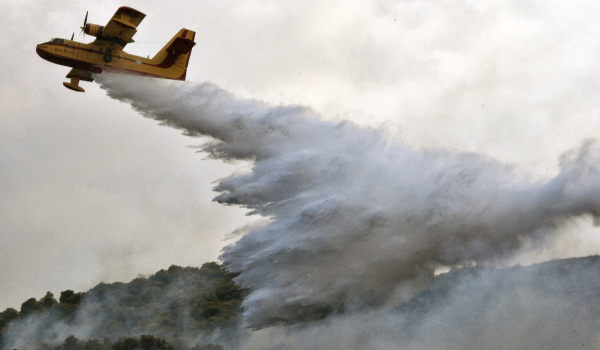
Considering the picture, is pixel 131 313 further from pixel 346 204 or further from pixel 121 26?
pixel 346 204

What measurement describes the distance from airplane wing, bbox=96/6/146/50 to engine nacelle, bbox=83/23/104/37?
0.54 feet

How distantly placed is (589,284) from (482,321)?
2730 centimetres

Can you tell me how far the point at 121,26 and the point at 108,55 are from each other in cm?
155

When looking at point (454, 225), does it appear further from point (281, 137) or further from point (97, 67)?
point (97, 67)

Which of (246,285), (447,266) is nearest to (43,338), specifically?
(246,285)

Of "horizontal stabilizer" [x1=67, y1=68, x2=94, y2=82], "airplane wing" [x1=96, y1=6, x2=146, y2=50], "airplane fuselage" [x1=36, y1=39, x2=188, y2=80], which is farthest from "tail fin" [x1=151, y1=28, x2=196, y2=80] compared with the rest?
"horizontal stabilizer" [x1=67, y1=68, x2=94, y2=82]

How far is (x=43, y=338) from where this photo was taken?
48.9 m

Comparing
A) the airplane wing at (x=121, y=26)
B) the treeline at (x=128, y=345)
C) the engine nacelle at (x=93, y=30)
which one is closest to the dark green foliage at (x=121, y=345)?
the treeline at (x=128, y=345)

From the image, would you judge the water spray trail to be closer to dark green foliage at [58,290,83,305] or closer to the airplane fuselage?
the airplane fuselage

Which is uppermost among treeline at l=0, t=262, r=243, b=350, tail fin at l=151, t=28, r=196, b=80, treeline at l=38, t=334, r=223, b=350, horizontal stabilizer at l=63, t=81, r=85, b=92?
tail fin at l=151, t=28, r=196, b=80

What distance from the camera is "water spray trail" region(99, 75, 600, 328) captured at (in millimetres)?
25219

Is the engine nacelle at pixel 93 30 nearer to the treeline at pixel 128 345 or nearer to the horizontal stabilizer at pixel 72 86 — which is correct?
the horizontal stabilizer at pixel 72 86

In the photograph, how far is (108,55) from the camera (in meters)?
31.3

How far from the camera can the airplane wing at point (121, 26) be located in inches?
1203
